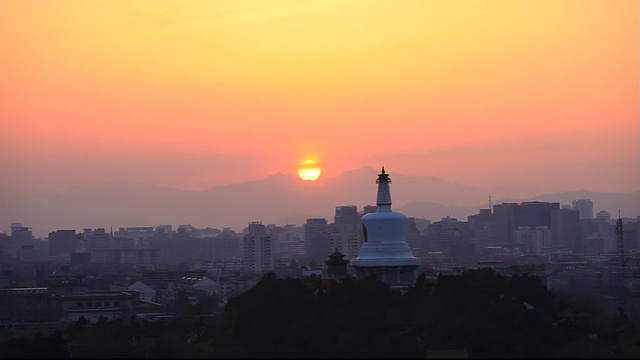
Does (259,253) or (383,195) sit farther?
(259,253)

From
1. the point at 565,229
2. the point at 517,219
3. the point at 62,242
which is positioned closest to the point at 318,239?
the point at 565,229

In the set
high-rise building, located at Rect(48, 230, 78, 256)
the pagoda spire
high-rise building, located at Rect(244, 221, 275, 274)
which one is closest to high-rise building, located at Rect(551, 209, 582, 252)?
high-rise building, located at Rect(244, 221, 275, 274)

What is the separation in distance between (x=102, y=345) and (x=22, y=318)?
26548 mm

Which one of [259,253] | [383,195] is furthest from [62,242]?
[383,195]

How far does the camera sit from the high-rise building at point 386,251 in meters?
38.1

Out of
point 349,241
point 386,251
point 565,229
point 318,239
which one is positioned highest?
point 565,229

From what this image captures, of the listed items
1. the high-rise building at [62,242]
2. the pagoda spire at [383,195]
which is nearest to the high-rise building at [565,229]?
the high-rise building at [62,242]

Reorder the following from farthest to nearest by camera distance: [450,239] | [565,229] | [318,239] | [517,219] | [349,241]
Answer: [517,219] → [565,229] → [450,239] → [318,239] → [349,241]

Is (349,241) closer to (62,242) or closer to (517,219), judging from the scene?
(517,219)

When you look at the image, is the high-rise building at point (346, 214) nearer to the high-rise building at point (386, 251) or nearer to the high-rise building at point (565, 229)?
the high-rise building at point (565, 229)

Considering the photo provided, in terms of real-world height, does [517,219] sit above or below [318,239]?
above

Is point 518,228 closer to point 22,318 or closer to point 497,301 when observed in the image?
point 22,318

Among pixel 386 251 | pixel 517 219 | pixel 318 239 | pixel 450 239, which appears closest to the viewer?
pixel 386 251

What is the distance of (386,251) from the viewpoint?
126ft
